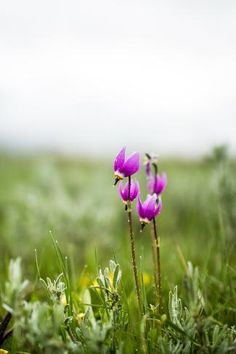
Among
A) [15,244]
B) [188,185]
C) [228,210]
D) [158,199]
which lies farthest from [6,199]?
[158,199]

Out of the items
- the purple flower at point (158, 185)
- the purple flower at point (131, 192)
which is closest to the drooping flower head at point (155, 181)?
the purple flower at point (158, 185)

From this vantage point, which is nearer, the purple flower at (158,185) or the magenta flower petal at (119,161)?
the magenta flower petal at (119,161)

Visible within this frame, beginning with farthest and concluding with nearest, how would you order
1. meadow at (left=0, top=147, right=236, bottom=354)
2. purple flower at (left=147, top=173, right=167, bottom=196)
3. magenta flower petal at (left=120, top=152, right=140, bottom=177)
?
purple flower at (left=147, top=173, right=167, bottom=196), magenta flower petal at (left=120, top=152, right=140, bottom=177), meadow at (left=0, top=147, right=236, bottom=354)

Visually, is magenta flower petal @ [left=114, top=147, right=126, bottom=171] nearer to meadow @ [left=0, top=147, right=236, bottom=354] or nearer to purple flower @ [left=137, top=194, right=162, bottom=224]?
purple flower @ [left=137, top=194, right=162, bottom=224]

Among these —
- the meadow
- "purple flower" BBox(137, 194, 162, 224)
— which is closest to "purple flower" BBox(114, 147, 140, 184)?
"purple flower" BBox(137, 194, 162, 224)

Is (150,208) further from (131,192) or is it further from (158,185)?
(158,185)

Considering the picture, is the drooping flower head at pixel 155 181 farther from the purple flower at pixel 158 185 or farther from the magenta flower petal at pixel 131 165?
the magenta flower petal at pixel 131 165

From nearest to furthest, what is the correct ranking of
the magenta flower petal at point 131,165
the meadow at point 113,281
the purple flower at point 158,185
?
1. the meadow at point 113,281
2. the magenta flower petal at point 131,165
3. the purple flower at point 158,185

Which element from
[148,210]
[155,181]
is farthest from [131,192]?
[155,181]

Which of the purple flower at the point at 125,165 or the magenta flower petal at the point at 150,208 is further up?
the purple flower at the point at 125,165
